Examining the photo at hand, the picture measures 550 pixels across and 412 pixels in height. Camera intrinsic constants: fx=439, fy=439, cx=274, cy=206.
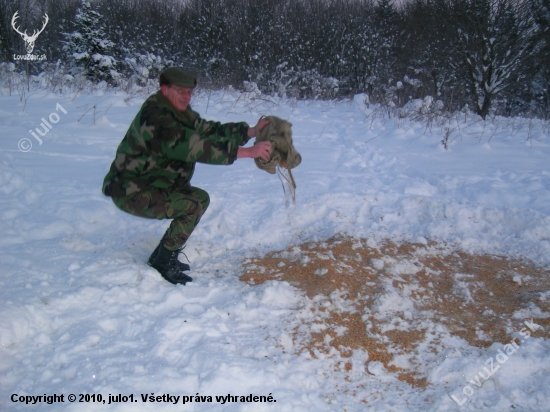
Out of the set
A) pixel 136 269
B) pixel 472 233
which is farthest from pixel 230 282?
pixel 472 233

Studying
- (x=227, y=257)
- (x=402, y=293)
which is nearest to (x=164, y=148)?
(x=227, y=257)

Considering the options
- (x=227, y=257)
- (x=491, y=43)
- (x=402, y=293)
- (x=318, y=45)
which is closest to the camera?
(x=402, y=293)

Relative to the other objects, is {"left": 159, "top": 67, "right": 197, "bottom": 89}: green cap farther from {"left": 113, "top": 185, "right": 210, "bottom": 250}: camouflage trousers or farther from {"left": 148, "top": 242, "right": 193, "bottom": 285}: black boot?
{"left": 148, "top": 242, "right": 193, "bottom": 285}: black boot

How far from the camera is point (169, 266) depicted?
3162mm

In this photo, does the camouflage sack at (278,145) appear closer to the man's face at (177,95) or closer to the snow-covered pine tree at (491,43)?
the man's face at (177,95)

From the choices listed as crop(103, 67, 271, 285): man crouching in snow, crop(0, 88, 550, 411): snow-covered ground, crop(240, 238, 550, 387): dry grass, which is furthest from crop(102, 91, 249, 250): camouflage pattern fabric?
crop(240, 238, 550, 387): dry grass

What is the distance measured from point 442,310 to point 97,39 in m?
18.4

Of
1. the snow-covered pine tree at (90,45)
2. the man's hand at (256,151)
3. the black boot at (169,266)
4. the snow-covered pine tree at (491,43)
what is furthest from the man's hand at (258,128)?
the snow-covered pine tree at (90,45)

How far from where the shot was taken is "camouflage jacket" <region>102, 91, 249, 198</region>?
2777mm

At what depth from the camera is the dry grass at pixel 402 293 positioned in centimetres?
268

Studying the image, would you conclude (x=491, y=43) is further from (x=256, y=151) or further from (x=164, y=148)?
(x=164, y=148)

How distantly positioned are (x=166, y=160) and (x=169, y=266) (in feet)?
2.50

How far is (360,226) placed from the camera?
13.2ft

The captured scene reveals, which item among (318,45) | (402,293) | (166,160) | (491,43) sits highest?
(491,43)
